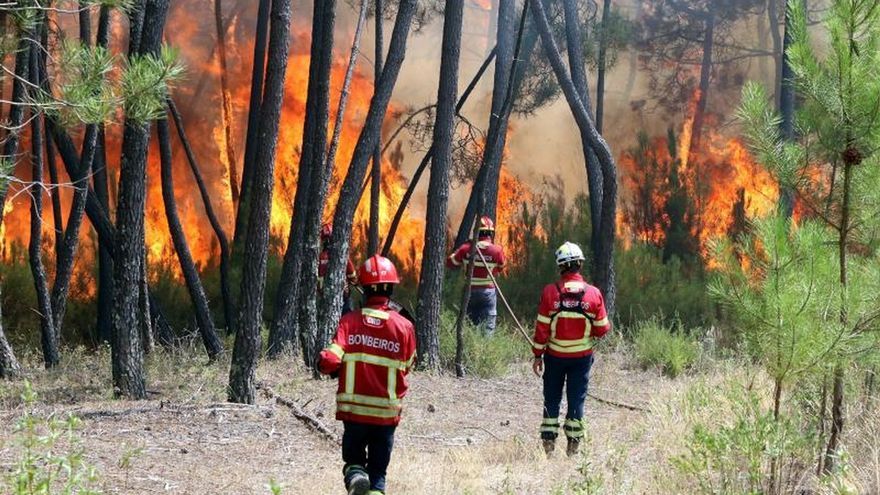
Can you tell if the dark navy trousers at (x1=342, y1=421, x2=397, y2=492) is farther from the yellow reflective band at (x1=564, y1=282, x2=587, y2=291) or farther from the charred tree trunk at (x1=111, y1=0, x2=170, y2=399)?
the charred tree trunk at (x1=111, y1=0, x2=170, y2=399)

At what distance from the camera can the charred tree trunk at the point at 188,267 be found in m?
13.3

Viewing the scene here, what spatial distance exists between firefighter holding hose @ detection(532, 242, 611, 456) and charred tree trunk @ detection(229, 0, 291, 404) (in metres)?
2.94

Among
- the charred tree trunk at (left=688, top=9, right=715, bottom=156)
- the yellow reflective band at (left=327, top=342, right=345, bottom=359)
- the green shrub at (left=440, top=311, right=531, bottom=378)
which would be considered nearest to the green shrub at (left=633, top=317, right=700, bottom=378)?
the green shrub at (left=440, top=311, right=531, bottom=378)

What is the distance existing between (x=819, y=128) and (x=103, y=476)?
197 inches

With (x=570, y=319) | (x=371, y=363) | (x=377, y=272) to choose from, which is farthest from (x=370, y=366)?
(x=570, y=319)

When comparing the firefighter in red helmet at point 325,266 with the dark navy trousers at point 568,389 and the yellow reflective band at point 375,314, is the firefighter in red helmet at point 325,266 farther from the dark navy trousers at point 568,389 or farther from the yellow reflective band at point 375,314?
the yellow reflective band at point 375,314

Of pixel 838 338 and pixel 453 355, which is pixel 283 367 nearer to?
pixel 453 355

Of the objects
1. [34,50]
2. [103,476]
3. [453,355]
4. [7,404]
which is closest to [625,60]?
[453,355]

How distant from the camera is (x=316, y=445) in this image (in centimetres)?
921

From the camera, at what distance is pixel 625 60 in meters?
30.6

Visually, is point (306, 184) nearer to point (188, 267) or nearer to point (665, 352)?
point (188, 267)

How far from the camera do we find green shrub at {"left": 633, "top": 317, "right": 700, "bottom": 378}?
13977 mm

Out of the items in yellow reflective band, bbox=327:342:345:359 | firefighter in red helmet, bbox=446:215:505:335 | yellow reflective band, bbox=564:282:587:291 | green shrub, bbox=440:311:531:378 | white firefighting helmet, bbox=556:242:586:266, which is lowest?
green shrub, bbox=440:311:531:378

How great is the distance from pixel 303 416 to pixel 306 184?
4.38m
